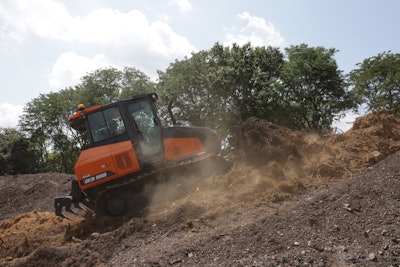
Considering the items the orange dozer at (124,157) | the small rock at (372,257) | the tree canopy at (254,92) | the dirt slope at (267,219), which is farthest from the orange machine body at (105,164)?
the tree canopy at (254,92)

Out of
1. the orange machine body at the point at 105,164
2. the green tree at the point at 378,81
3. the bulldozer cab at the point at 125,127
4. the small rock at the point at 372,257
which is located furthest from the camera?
the green tree at the point at 378,81

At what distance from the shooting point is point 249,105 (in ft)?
94.9

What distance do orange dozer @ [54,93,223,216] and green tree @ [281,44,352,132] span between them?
20329 millimetres

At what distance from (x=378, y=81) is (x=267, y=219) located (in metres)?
24.8

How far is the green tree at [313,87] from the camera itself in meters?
27.5

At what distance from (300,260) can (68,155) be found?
115 feet

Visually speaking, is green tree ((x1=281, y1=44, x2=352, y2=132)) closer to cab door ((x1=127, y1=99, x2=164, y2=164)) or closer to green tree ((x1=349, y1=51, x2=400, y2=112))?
green tree ((x1=349, y1=51, x2=400, y2=112))

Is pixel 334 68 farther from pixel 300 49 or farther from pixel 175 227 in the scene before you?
pixel 175 227

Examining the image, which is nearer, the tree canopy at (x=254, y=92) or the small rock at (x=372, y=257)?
the small rock at (x=372, y=257)

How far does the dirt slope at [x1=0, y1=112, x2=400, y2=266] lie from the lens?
5.32m

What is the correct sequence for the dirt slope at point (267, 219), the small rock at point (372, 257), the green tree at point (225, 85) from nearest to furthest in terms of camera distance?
the small rock at point (372, 257)
the dirt slope at point (267, 219)
the green tree at point (225, 85)

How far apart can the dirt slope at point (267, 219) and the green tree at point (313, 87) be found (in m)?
18.0

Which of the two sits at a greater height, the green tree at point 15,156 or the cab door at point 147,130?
the green tree at point 15,156

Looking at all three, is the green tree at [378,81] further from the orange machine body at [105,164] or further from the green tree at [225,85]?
the orange machine body at [105,164]
